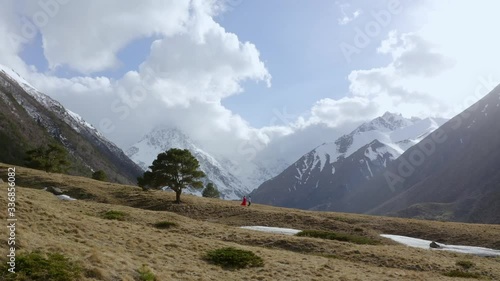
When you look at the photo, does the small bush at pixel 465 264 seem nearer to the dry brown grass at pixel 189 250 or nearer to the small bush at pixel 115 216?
the dry brown grass at pixel 189 250

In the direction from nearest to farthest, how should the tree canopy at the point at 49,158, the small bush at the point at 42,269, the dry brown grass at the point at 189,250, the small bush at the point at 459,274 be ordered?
the small bush at the point at 42,269
the dry brown grass at the point at 189,250
the small bush at the point at 459,274
the tree canopy at the point at 49,158

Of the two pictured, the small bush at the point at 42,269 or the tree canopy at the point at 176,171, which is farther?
the tree canopy at the point at 176,171

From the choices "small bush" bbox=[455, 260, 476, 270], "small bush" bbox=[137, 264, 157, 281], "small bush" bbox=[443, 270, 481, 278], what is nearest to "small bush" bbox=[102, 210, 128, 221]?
"small bush" bbox=[137, 264, 157, 281]

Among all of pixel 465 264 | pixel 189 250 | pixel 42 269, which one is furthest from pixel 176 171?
pixel 42 269

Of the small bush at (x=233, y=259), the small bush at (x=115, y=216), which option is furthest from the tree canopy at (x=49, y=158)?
the small bush at (x=233, y=259)

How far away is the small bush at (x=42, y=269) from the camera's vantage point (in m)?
14.7

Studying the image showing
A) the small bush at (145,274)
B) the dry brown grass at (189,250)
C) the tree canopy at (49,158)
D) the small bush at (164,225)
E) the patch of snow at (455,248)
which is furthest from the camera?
the tree canopy at (49,158)

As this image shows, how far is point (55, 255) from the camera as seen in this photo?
16672mm

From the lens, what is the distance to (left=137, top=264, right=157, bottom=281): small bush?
1697 centimetres

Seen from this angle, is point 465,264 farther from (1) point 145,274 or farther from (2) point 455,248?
(1) point 145,274

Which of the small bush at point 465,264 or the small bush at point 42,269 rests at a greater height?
the small bush at point 42,269

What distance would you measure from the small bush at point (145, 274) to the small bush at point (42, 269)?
2482 millimetres

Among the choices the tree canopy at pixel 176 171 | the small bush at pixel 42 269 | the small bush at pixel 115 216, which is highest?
the tree canopy at pixel 176 171

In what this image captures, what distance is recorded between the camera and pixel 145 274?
56.5ft
